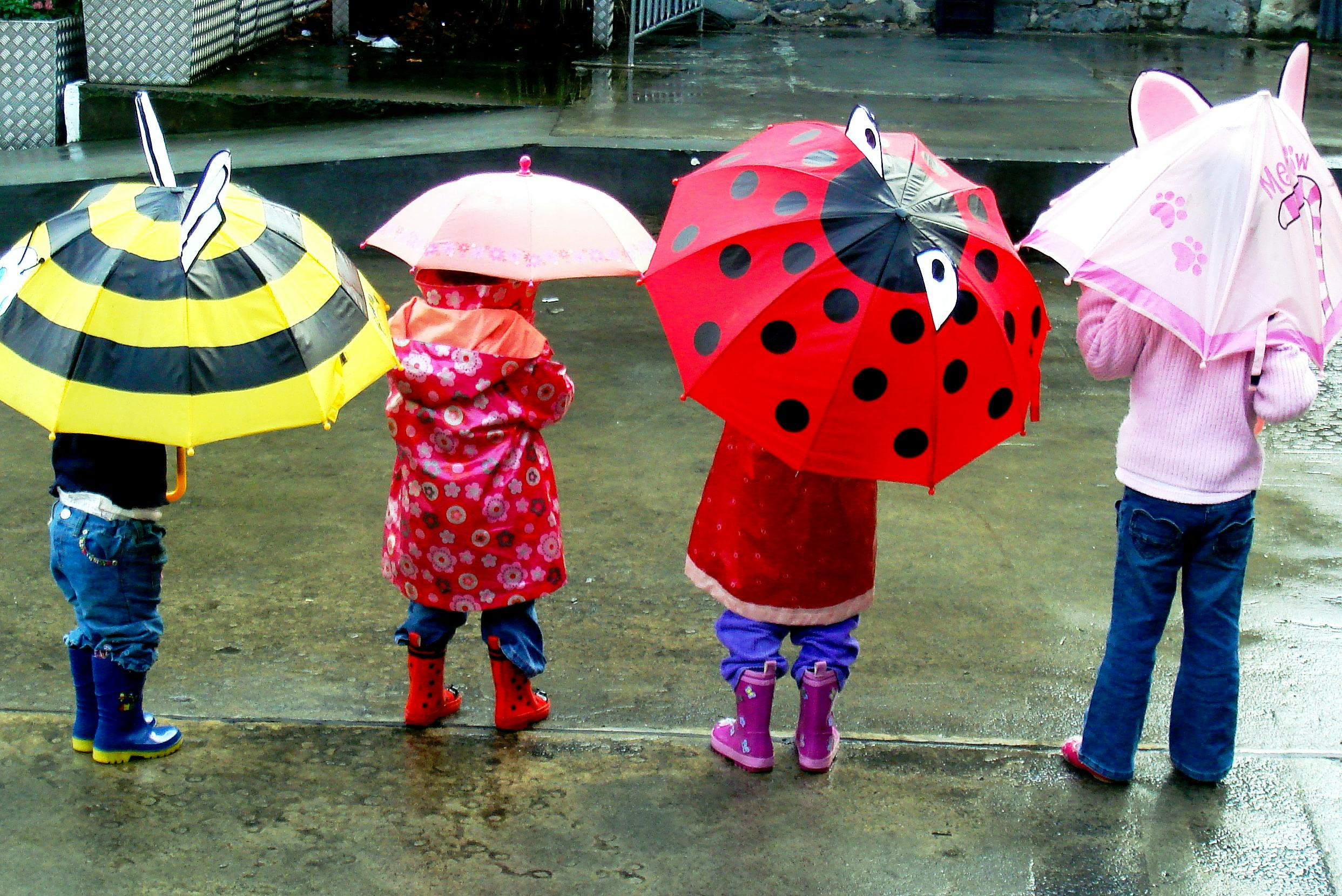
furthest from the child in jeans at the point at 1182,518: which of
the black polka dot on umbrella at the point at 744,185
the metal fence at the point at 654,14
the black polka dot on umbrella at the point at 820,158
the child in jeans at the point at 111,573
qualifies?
the metal fence at the point at 654,14

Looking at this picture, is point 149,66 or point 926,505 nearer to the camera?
point 926,505

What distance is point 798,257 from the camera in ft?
8.84

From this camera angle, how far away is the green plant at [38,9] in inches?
322

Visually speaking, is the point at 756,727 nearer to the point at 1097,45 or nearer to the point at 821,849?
the point at 821,849

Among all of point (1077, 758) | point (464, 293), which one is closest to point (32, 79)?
point (464, 293)

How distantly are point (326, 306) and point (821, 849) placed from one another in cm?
157

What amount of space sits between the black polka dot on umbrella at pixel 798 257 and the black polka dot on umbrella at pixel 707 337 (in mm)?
180

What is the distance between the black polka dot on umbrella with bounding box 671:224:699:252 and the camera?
9.27 feet

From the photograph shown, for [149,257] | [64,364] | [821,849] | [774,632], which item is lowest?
[821,849]

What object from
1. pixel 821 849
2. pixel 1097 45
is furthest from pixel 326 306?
pixel 1097 45

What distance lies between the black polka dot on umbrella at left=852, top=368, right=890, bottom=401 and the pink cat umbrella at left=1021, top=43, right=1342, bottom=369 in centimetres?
46

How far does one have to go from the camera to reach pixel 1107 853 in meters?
3.05

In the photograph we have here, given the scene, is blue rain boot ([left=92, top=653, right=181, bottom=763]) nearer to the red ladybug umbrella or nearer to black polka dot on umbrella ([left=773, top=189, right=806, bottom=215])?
the red ladybug umbrella

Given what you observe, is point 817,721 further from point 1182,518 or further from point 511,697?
point 1182,518
